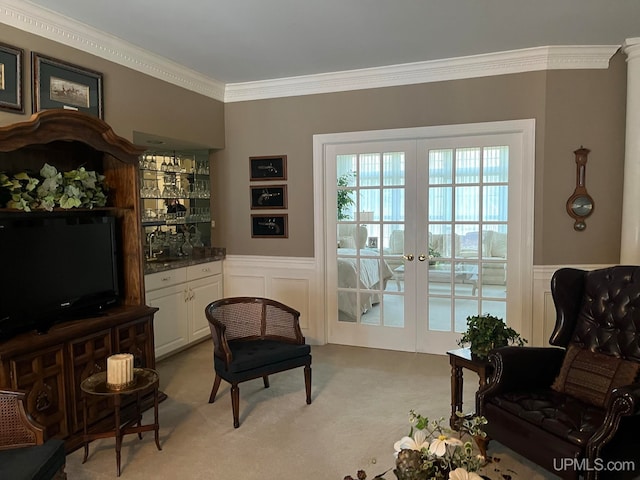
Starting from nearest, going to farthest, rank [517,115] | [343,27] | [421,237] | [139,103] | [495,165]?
[343,27] < [139,103] < [517,115] < [495,165] < [421,237]

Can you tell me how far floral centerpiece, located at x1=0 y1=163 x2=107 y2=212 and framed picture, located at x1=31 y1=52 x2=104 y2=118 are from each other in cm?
47

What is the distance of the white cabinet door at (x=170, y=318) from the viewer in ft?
14.2

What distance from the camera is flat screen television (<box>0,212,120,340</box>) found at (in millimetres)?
2688

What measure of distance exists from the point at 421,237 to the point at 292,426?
223cm

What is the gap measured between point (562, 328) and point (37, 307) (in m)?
3.16

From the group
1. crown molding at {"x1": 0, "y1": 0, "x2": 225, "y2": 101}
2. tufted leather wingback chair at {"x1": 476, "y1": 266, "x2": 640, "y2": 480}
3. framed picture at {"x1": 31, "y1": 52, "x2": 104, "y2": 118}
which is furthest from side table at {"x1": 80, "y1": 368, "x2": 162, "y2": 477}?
crown molding at {"x1": 0, "y1": 0, "x2": 225, "y2": 101}

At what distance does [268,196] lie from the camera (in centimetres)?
510

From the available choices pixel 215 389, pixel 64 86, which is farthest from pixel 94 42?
pixel 215 389

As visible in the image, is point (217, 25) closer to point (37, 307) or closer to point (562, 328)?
point (37, 307)

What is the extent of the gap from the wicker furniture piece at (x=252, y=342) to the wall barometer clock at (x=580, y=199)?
8.28ft

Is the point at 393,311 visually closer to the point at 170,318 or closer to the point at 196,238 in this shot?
the point at 170,318

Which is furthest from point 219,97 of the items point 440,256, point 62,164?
point 440,256

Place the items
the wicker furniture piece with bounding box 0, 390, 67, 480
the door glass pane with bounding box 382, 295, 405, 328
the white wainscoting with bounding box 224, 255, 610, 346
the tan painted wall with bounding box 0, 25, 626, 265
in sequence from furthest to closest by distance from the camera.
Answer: the white wainscoting with bounding box 224, 255, 610, 346 → the door glass pane with bounding box 382, 295, 405, 328 → the tan painted wall with bounding box 0, 25, 626, 265 → the wicker furniture piece with bounding box 0, 390, 67, 480
